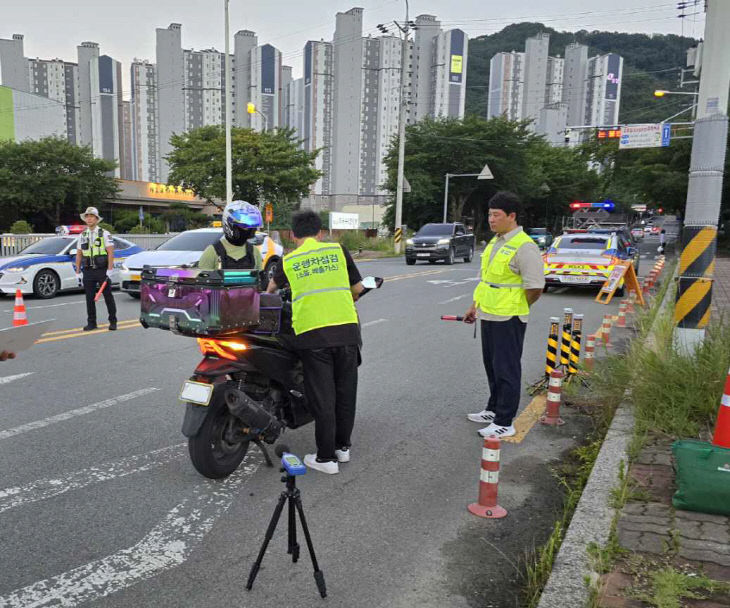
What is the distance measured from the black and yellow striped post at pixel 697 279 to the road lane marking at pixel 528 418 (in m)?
1.56

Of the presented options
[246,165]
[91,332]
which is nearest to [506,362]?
[91,332]

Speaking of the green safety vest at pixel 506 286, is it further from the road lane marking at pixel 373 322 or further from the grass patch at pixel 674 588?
the road lane marking at pixel 373 322

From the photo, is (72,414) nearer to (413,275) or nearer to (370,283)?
(370,283)

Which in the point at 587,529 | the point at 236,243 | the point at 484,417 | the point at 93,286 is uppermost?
the point at 236,243

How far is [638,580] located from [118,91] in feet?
301

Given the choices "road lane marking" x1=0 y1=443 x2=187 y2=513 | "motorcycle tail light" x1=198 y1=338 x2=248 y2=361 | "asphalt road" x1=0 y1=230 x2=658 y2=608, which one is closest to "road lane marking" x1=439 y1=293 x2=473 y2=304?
"asphalt road" x1=0 y1=230 x2=658 y2=608

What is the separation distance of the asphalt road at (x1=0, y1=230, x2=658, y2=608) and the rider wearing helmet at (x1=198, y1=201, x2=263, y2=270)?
4.79ft

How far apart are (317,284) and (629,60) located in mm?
85425

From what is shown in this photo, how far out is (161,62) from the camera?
249ft

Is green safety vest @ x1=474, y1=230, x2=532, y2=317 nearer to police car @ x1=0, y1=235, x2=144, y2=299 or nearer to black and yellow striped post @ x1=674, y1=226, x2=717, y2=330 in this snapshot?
black and yellow striped post @ x1=674, y1=226, x2=717, y2=330

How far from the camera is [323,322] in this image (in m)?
4.21

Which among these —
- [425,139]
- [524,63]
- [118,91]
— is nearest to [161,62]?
[118,91]

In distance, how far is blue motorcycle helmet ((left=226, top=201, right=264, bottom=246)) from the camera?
15.1 ft

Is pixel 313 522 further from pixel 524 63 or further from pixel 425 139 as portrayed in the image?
pixel 524 63
